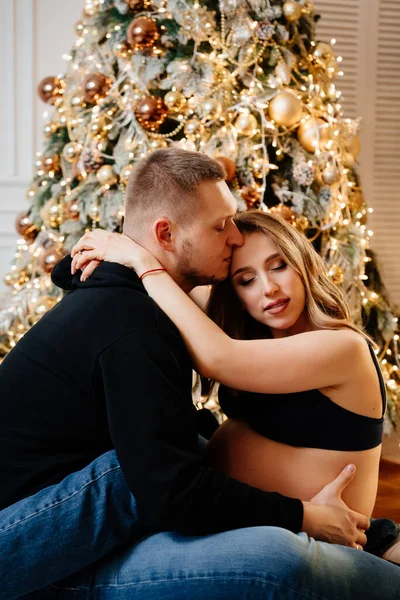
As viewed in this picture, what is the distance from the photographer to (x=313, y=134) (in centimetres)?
292

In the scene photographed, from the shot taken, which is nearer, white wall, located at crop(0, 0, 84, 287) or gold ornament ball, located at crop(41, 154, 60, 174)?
gold ornament ball, located at crop(41, 154, 60, 174)

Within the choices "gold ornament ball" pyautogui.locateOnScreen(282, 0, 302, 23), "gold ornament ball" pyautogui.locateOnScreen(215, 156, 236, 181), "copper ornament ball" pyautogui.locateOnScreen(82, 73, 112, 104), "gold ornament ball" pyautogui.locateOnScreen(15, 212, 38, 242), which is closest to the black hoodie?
"gold ornament ball" pyautogui.locateOnScreen(215, 156, 236, 181)

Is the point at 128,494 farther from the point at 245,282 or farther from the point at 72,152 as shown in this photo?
the point at 72,152

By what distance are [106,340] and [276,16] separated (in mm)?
2055

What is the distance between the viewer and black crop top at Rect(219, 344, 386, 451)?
1521 millimetres

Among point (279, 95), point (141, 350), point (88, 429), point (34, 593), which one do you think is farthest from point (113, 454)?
point (279, 95)

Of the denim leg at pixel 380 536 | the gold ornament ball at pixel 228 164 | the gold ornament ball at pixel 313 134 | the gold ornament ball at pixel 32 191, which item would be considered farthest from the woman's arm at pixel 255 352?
the gold ornament ball at pixel 32 191

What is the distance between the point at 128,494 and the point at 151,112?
6.24 feet

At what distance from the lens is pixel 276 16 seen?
2.90m

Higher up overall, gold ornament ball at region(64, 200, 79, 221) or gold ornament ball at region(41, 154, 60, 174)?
gold ornament ball at region(41, 154, 60, 174)

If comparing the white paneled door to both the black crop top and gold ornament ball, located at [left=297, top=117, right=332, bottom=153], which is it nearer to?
gold ornament ball, located at [left=297, top=117, right=332, bottom=153]

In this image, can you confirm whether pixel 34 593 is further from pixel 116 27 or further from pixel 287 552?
pixel 116 27

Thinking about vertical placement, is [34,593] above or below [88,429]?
below

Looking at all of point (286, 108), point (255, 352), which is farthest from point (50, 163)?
point (255, 352)
